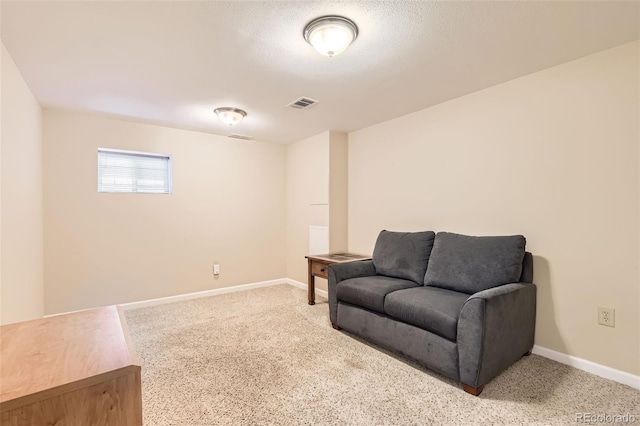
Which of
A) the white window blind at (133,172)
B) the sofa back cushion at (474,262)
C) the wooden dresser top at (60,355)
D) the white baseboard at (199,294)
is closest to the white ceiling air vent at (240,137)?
the white window blind at (133,172)

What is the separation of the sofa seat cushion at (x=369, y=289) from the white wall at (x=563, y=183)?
32.0 inches

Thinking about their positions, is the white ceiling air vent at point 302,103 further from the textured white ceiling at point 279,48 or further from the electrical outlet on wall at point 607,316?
the electrical outlet on wall at point 607,316

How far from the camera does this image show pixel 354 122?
12.4 feet

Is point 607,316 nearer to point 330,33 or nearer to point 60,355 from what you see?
point 330,33

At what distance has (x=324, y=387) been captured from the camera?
6.62ft

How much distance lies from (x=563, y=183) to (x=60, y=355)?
9.97ft

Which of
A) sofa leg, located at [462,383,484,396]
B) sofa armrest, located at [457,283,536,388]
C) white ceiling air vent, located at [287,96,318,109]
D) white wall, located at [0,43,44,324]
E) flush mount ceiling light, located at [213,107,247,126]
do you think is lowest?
sofa leg, located at [462,383,484,396]

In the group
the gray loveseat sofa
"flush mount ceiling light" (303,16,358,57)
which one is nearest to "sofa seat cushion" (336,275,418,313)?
the gray loveseat sofa

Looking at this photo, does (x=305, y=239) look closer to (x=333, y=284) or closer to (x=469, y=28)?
(x=333, y=284)

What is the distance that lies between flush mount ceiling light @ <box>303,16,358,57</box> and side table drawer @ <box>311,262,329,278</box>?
2.32 meters

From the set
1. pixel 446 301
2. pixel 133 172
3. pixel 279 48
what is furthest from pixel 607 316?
pixel 133 172

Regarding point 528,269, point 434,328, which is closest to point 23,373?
point 434,328

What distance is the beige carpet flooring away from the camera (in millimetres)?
1729

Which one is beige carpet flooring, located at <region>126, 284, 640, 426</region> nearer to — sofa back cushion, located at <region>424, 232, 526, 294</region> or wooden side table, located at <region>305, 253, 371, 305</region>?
sofa back cushion, located at <region>424, 232, 526, 294</region>
